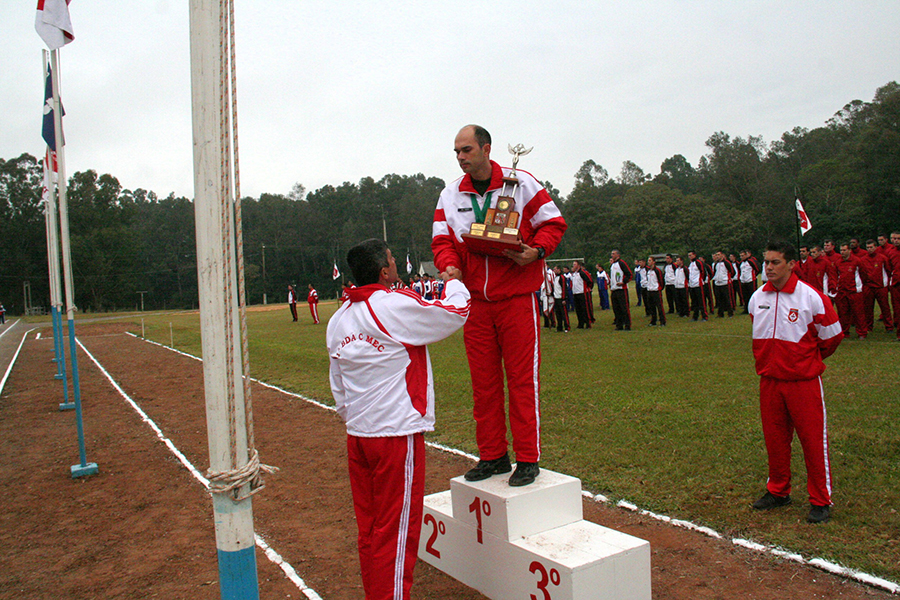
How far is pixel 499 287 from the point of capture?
12.6 ft

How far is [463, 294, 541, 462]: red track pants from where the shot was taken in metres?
3.87

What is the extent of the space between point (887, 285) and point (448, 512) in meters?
12.9

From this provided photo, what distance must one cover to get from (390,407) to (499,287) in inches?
43.0

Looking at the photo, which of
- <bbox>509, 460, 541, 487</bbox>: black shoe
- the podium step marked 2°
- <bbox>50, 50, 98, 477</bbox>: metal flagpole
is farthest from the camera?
<bbox>50, 50, 98, 477</bbox>: metal flagpole

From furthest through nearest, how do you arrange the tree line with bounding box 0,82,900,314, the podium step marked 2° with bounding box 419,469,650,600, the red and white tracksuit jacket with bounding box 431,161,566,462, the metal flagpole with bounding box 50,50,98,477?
the tree line with bounding box 0,82,900,314, the metal flagpole with bounding box 50,50,98,477, the red and white tracksuit jacket with bounding box 431,161,566,462, the podium step marked 2° with bounding box 419,469,650,600

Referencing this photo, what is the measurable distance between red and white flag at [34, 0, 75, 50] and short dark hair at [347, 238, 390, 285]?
16.9ft

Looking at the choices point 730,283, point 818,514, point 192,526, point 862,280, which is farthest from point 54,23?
point 730,283

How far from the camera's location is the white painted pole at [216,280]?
2096 millimetres

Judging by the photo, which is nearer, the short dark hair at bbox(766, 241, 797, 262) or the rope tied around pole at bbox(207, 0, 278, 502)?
the rope tied around pole at bbox(207, 0, 278, 502)

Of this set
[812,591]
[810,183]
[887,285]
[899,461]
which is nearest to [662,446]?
[899,461]

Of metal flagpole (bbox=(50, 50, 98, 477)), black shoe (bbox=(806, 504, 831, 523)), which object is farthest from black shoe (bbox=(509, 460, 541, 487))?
metal flagpole (bbox=(50, 50, 98, 477))

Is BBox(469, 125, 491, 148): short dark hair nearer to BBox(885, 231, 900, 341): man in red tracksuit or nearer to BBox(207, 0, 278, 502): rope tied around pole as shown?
BBox(207, 0, 278, 502): rope tied around pole

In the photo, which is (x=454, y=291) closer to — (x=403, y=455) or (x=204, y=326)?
(x=403, y=455)

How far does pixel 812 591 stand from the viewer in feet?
11.3
